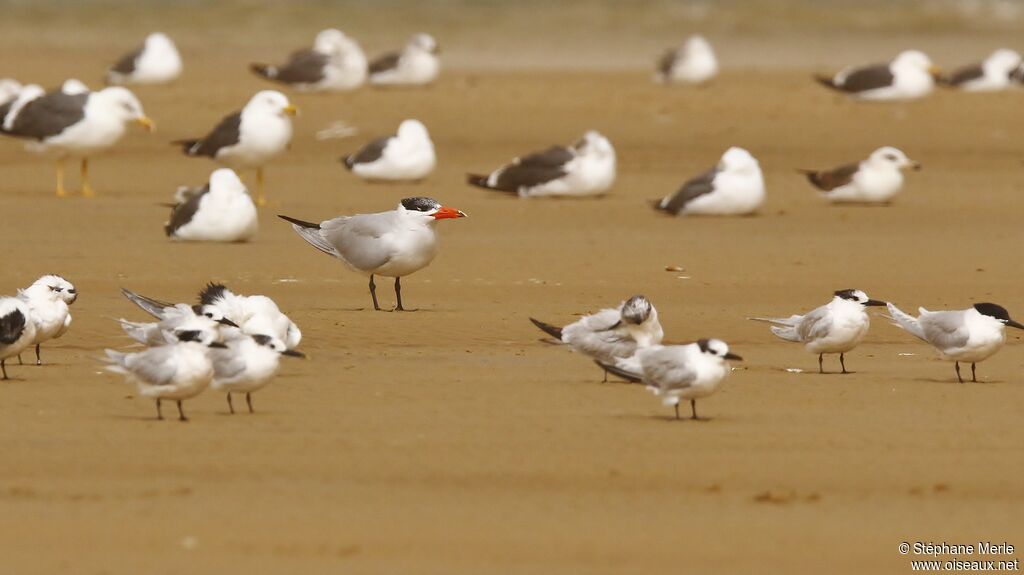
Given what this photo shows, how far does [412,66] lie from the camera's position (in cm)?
2462

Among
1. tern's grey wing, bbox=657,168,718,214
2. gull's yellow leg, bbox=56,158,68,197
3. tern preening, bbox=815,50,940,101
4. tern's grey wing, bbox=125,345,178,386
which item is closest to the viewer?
tern's grey wing, bbox=125,345,178,386

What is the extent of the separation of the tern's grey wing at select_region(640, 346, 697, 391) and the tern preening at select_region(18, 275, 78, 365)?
→ 10.1ft

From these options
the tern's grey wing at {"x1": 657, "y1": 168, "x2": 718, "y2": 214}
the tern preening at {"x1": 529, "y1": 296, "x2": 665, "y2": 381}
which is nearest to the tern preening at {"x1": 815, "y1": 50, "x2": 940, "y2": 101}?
the tern's grey wing at {"x1": 657, "y1": 168, "x2": 718, "y2": 214}

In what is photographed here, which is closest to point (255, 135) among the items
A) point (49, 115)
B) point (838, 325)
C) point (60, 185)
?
point (60, 185)

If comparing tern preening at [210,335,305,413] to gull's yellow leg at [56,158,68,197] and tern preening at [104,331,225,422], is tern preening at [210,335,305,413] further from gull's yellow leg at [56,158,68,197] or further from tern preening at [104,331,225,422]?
gull's yellow leg at [56,158,68,197]

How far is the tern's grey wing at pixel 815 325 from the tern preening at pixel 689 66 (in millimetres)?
14800

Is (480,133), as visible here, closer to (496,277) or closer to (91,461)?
(496,277)

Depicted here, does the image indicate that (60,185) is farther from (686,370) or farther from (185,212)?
(686,370)

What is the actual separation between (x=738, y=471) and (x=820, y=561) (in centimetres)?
117

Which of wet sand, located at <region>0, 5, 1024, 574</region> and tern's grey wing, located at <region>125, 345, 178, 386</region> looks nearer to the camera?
wet sand, located at <region>0, 5, 1024, 574</region>

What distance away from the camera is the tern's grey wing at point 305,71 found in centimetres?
2395

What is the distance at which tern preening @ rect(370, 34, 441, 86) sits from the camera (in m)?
24.6

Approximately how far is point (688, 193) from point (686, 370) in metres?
8.03

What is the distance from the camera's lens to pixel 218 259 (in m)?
14.4
